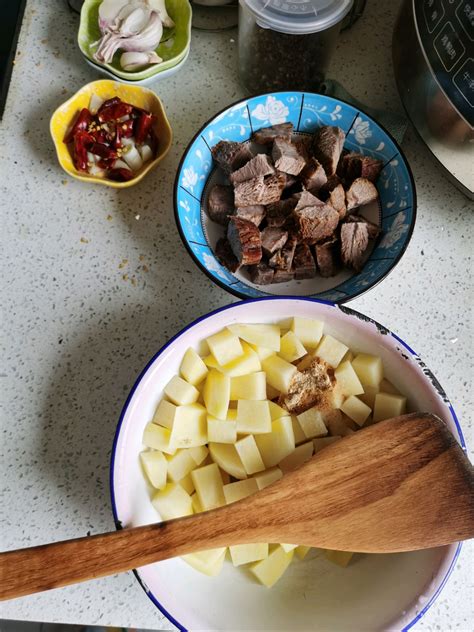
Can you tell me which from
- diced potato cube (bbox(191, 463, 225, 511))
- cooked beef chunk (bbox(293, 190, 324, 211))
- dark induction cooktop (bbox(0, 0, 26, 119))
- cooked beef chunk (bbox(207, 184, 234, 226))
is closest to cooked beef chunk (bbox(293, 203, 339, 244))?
cooked beef chunk (bbox(293, 190, 324, 211))

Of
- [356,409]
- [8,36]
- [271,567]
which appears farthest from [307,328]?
[8,36]

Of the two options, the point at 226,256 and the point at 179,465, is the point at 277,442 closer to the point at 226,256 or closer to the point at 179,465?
the point at 179,465

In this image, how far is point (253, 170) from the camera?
3.45 feet

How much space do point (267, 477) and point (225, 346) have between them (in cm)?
20

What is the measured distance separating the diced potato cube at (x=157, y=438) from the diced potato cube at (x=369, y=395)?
309 mm

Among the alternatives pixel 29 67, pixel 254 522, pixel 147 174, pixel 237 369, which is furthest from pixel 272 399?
pixel 29 67

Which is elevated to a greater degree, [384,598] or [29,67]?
[29,67]

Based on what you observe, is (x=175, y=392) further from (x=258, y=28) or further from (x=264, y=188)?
(x=258, y=28)

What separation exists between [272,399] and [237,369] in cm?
9

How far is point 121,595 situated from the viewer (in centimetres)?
90

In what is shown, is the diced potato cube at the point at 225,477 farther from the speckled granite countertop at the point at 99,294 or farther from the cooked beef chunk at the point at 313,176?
the cooked beef chunk at the point at 313,176

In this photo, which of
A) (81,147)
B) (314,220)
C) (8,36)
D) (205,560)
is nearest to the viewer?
(205,560)

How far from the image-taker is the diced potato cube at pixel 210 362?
0.90m

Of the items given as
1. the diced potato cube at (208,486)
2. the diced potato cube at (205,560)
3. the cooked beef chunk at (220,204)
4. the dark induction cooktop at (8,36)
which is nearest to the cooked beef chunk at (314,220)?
the cooked beef chunk at (220,204)
